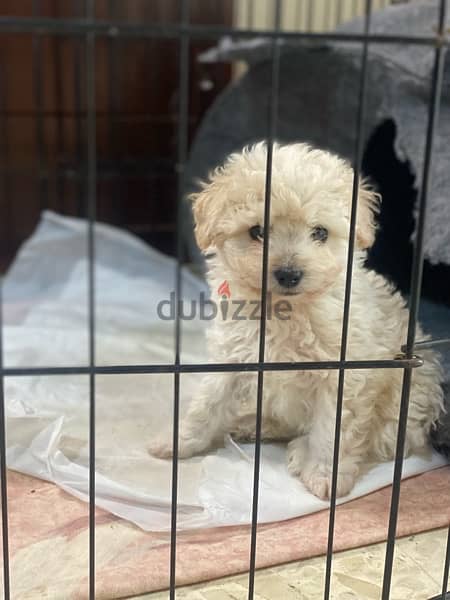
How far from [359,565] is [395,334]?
514 millimetres

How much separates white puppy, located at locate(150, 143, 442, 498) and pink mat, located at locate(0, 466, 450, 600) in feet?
0.36

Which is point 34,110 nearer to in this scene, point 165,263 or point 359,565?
point 165,263

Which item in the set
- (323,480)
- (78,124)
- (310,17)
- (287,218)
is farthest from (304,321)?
(78,124)

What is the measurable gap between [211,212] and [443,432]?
2.37 feet

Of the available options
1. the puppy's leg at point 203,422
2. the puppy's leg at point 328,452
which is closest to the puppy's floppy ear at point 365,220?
the puppy's leg at point 328,452

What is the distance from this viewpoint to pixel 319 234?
1580mm

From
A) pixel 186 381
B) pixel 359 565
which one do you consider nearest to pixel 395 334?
pixel 359 565

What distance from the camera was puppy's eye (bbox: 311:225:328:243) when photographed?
1.57m

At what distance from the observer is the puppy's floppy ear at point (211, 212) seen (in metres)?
1.56

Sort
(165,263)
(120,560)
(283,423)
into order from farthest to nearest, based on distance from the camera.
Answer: (165,263) → (283,423) → (120,560)

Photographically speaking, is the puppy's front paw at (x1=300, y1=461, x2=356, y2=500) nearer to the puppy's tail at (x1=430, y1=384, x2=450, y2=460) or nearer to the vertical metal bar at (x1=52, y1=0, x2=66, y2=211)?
the puppy's tail at (x1=430, y1=384, x2=450, y2=460)

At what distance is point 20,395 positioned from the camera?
2.02 meters

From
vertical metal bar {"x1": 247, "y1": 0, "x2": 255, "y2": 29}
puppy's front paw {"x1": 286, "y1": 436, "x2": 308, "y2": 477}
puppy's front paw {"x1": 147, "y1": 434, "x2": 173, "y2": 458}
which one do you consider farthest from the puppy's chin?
vertical metal bar {"x1": 247, "y1": 0, "x2": 255, "y2": 29}

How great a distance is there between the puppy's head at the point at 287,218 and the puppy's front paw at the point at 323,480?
382 millimetres
